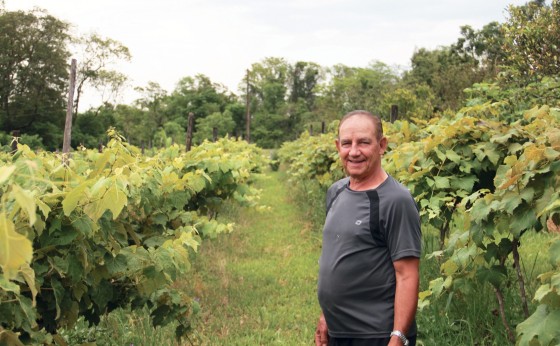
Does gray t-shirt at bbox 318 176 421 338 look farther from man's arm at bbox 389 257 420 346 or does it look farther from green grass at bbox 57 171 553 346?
green grass at bbox 57 171 553 346

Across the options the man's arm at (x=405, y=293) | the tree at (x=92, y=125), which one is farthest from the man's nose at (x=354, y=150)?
the tree at (x=92, y=125)

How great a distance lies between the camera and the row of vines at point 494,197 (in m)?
Answer: 2.11

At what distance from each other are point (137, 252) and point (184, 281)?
4.05 m

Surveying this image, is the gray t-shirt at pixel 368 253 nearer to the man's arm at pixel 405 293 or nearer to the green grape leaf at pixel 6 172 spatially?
the man's arm at pixel 405 293

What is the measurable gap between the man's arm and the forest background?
523 centimetres

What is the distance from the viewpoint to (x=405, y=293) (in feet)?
7.73

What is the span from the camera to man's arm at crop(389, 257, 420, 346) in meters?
2.35

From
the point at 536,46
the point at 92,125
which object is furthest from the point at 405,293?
the point at 92,125

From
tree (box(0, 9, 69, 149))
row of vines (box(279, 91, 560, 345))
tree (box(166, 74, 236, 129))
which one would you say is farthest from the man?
tree (box(166, 74, 236, 129))

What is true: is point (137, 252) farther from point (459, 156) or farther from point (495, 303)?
point (495, 303)

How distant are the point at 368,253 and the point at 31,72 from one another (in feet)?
173

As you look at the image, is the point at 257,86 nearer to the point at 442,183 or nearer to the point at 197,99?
the point at 197,99

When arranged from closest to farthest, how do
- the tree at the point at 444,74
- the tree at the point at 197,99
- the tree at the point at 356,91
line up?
1. the tree at the point at 444,74
2. the tree at the point at 356,91
3. the tree at the point at 197,99

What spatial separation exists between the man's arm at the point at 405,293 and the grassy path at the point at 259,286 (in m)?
2.52
